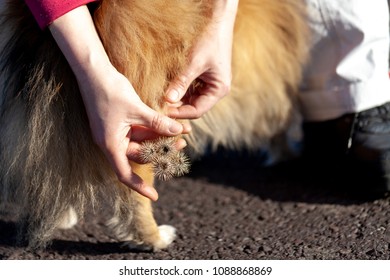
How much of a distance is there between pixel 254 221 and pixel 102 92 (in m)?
0.67

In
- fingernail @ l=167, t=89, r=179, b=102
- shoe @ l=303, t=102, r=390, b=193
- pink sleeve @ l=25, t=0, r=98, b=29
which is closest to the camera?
pink sleeve @ l=25, t=0, r=98, b=29

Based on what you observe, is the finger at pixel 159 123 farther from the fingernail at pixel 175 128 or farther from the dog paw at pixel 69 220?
the dog paw at pixel 69 220

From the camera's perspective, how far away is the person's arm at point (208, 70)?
1.48 metres

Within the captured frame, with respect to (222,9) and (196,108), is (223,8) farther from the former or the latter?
(196,108)

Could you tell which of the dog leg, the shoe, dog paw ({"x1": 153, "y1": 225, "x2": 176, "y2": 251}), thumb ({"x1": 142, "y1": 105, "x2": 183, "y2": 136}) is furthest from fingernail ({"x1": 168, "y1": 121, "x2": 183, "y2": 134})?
the shoe

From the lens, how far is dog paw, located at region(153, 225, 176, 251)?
167 cm

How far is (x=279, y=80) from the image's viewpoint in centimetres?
199

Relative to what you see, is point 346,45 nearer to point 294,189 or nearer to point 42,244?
point 294,189

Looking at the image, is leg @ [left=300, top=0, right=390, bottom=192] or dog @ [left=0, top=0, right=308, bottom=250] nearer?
dog @ [left=0, top=0, right=308, bottom=250]

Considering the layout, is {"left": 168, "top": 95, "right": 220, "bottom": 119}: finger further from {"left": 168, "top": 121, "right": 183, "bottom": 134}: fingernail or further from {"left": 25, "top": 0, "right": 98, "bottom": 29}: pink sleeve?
{"left": 25, "top": 0, "right": 98, "bottom": 29}: pink sleeve

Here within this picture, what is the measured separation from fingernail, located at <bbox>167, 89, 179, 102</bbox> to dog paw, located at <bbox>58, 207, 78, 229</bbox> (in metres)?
0.41

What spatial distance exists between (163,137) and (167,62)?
0.56ft

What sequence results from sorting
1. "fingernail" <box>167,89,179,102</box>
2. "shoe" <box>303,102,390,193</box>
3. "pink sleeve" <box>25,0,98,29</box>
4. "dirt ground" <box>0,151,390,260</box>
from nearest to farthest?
"pink sleeve" <box>25,0,98,29</box>
"fingernail" <box>167,89,179,102</box>
"dirt ground" <box>0,151,390,260</box>
"shoe" <box>303,102,390,193</box>

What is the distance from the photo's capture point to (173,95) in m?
1.45
